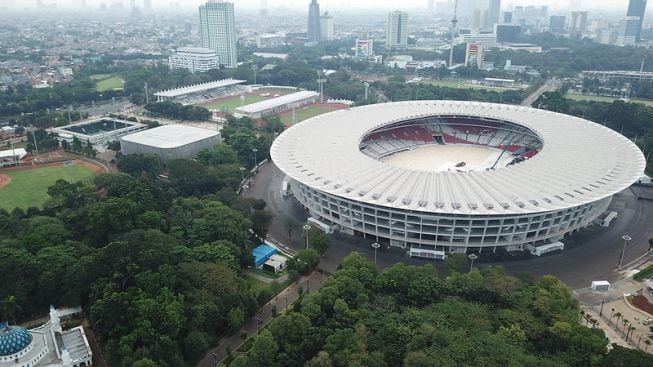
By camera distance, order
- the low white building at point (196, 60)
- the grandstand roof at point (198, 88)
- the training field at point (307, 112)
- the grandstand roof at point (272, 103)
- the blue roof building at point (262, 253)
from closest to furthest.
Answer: the blue roof building at point (262, 253) < the grandstand roof at point (272, 103) < the training field at point (307, 112) < the grandstand roof at point (198, 88) < the low white building at point (196, 60)

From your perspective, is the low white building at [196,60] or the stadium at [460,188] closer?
the stadium at [460,188]

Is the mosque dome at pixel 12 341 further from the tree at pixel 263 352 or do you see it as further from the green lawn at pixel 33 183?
the green lawn at pixel 33 183

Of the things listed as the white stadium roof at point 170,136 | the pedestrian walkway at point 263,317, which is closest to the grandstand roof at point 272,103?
the white stadium roof at point 170,136

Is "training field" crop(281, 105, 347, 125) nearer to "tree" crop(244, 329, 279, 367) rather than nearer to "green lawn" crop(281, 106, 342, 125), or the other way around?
"green lawn" crop(281, 106, 342, 125)

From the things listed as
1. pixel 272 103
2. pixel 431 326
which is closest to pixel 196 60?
pixel 272 103

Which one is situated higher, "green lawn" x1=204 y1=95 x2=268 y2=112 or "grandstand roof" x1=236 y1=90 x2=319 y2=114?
"grandstand roof" x1=236 y1=90 x2=319 y2=114

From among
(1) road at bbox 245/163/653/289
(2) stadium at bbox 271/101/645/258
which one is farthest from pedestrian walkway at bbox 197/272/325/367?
(2) stadium at bbox 271/101/645/258
